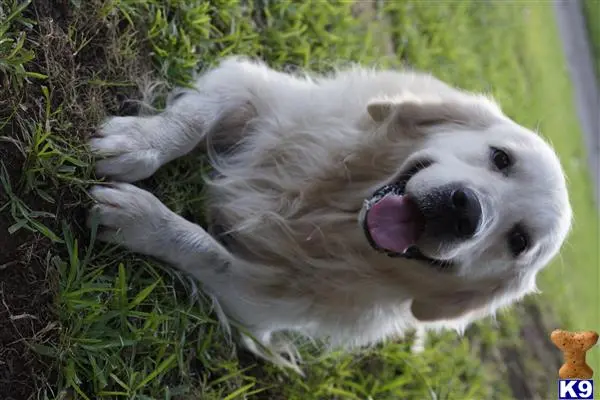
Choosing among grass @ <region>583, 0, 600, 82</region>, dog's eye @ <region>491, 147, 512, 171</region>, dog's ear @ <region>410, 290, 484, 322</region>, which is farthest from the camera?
grass @ <region>583, 0, 600, 82</region>

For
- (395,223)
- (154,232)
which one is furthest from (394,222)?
(154,232)

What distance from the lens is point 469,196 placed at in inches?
103

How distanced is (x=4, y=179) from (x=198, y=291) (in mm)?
978

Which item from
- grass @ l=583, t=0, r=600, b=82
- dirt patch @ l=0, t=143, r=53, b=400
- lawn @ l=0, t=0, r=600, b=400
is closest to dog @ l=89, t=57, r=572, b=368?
lawn @ l=0, t=0, r=600, b=400

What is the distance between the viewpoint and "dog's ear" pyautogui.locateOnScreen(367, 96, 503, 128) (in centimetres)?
298

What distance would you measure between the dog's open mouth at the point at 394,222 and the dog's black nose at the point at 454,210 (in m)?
0.06

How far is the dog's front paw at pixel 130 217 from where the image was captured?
257 centimetres

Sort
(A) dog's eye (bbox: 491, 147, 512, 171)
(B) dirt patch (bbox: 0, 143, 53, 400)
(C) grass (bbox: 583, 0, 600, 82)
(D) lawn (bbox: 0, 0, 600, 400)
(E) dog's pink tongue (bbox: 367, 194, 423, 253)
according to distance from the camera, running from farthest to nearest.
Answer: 1. (C) grass (bbox: 583, 0, 600, 82)
2. (A) dog's eye (bbox: 491, 147, 512, 171)
3. (E) dog's pink tongue (bbox: 367, 194, 423, 253)
4. (D) lawn (bbox: 0, 0, 600, 400)
5. (B) dirt patch (bbox: 0, 143, 53, 400)

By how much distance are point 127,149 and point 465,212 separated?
1.29m

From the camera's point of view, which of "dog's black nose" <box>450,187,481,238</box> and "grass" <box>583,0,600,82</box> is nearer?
"dog's black nose" <box>450,187,481,238</box>

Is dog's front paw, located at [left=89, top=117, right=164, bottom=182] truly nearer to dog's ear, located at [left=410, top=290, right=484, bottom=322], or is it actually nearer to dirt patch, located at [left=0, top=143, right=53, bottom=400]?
dirt patch, located at [left=0, top=143, right=53, bottom=400]

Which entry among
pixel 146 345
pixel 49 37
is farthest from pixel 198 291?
pixel 49 37

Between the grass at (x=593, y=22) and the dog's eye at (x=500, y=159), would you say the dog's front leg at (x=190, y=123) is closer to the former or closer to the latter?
the dog's eye at (x=500, y=159)

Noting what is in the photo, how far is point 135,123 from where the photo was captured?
2.77 metres
